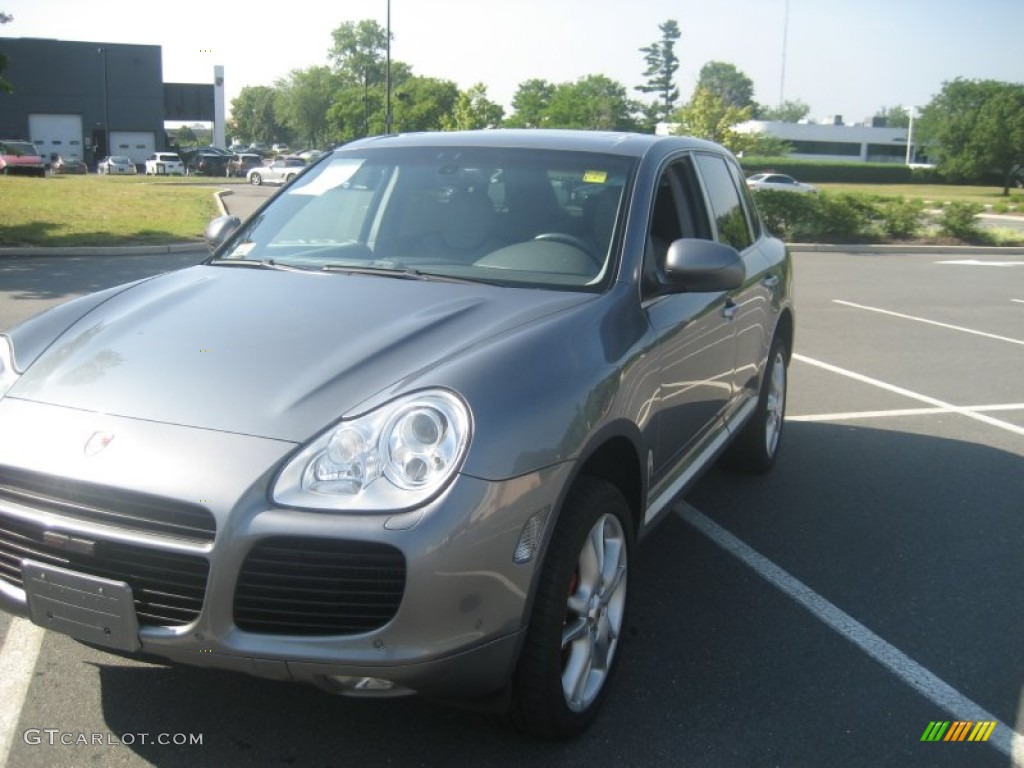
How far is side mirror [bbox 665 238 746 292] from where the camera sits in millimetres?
3576

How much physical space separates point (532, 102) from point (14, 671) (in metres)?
88.7

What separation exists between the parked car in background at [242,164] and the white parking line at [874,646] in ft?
177

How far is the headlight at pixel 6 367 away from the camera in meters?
2.95

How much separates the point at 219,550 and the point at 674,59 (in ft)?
412

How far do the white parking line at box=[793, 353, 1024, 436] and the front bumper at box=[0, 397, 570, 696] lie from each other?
18.9 ft

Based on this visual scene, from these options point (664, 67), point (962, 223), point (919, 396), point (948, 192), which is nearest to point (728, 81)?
point (664, 67)

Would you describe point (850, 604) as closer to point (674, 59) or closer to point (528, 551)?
point (528, 551)

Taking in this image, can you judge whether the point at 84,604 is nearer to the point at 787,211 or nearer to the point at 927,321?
the point at 927,321

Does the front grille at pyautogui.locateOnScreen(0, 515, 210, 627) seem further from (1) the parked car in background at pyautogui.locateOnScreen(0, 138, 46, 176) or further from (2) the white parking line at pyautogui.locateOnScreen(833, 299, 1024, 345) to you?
(1) the parked car in background at pyautogui.locateOnScreen(0, 138, 46, 176)

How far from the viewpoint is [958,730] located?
3168 mm

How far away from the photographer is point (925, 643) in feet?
12.3

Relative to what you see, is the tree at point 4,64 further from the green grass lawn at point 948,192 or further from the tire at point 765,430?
the green grass lawn at point 948,192

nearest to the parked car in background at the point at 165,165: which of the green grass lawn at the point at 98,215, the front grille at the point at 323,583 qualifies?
the green grass lawn at the point at 98,215

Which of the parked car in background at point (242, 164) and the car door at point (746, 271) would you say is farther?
the parked car in background at point (242, 164)
